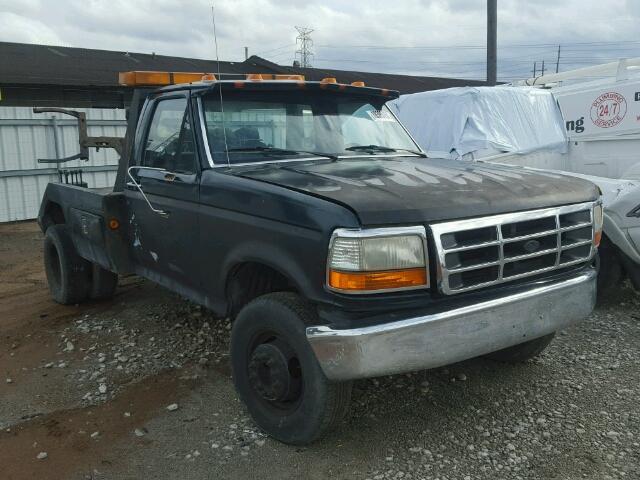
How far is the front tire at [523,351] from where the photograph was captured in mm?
4129

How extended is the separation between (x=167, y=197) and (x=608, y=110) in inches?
268

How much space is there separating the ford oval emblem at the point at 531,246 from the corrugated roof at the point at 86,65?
17.9 m

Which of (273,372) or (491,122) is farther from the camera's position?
(491,122)

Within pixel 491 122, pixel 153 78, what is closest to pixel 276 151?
pixel 153 78

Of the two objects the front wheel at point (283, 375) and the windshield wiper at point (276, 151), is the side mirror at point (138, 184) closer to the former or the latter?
the windshield wiper at point (276, 151)

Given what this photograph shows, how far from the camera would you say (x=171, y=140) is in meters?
4.21

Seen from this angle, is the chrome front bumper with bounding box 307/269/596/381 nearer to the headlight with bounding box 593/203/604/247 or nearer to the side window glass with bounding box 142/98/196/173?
the headlight with bounding box 593/203/604/247

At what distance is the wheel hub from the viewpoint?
3.17 metres

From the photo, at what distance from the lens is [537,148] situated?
8.95 metres

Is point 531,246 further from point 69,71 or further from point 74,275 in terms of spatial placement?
point 69,71

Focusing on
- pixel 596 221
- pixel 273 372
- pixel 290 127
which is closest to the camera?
pixel 273 372

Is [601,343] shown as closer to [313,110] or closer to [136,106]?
[313,110]

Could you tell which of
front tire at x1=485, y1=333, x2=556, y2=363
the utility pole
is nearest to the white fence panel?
the utility pole

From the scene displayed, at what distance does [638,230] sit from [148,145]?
395 centimetres
